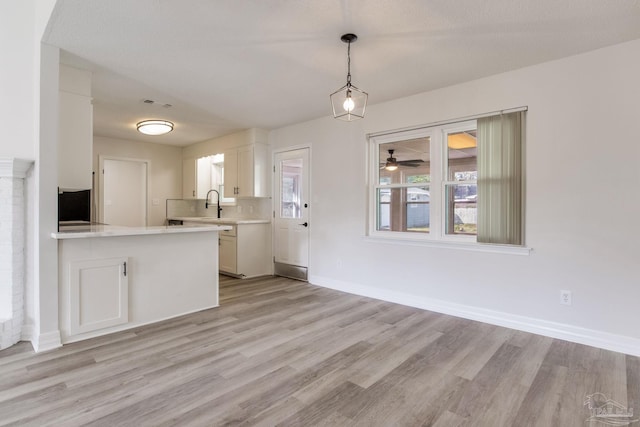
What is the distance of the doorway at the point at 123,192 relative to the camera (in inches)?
255

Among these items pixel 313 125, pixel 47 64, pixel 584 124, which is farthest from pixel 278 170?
pixel 584 124

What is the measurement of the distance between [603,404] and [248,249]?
→ 14.9ft

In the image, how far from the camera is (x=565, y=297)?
2975 millimetres

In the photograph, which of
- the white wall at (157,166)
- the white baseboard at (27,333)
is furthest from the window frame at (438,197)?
the white wall at (157,166)

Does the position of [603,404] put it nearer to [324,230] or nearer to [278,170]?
[324,230]

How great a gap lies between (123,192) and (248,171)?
2895 mm

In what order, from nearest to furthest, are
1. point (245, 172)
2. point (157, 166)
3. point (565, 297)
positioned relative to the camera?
1. point (565, 297)
2. point (245, 172)
3. point (157, 166)

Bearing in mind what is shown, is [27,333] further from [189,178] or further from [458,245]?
[189,178]

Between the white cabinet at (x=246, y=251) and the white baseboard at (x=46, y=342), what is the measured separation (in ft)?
9.11

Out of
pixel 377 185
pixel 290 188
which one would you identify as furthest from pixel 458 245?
pixel 290 188

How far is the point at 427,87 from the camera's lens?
12.1 feet

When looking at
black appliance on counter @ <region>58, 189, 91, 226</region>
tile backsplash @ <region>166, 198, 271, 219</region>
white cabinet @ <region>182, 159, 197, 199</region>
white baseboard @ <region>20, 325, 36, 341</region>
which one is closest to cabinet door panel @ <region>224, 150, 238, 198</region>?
tile backsplash @ <region>166, 198, 271, 219</region>

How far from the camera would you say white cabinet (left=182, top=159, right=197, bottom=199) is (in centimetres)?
704

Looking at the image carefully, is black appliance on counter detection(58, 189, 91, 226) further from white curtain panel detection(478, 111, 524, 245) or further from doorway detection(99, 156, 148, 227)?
white curtain panel detection(478, 111, 524, 245)
